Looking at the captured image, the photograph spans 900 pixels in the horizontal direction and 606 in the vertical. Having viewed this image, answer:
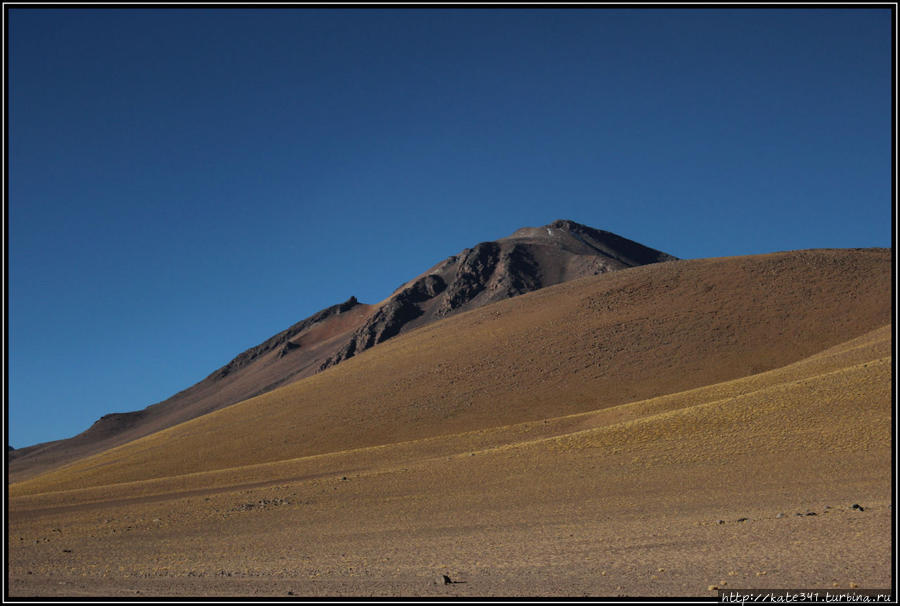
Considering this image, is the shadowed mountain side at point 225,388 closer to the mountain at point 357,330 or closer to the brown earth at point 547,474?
the mountain at point 357,330

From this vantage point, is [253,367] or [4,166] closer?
[4,166]

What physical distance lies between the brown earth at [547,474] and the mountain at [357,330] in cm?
5596

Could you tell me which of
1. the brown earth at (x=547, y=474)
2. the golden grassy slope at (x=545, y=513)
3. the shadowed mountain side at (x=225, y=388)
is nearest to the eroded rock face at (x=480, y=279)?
the shadowed mountain side at (x=225, y=388)

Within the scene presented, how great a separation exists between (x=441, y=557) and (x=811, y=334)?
183 ft

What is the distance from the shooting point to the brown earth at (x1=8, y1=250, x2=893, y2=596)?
15.8 m

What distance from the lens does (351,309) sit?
622 ft

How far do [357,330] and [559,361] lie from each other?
2972 inches

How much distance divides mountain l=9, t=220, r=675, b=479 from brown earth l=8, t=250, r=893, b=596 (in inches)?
2203

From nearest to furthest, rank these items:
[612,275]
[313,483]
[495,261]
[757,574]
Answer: [757,574]
[313,483]
[612,275]
[495,261]

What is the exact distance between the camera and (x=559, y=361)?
67250mm

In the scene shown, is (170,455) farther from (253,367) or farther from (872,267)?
(253,367)

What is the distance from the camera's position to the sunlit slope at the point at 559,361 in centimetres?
5794

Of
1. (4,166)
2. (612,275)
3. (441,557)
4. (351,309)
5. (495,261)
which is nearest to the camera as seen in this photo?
(4,166)

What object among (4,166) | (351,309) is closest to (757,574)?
(4,166)
